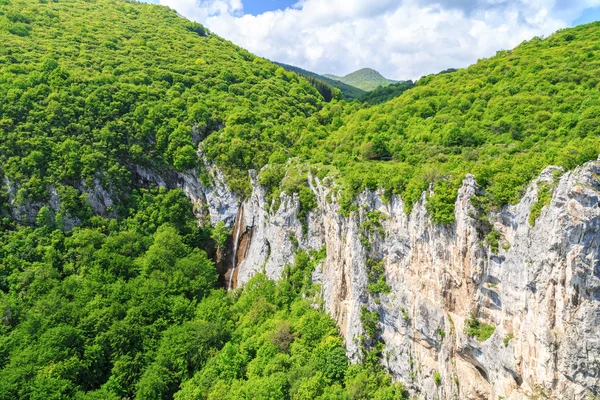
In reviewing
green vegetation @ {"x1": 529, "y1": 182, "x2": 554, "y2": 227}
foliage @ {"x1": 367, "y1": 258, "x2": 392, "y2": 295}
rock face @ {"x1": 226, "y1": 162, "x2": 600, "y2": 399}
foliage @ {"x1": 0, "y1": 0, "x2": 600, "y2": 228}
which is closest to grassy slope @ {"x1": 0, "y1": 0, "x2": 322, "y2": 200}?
foliage @ {"x1": 0, "y1": 0, "x2": 600, "y2": 228}

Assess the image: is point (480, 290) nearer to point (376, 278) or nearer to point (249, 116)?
point (376, 278)

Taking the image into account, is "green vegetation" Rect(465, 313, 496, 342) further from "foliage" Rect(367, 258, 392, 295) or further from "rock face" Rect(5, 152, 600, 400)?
"foliage" Rect(367, 258, 392, 295)

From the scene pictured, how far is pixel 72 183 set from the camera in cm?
5016

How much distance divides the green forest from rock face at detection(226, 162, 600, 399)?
155cm

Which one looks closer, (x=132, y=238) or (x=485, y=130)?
(x=485, y=130)

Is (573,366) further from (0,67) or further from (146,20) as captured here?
(146,20)

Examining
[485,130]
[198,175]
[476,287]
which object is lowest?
[476,287]

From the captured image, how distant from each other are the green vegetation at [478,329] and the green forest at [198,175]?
20.8ft

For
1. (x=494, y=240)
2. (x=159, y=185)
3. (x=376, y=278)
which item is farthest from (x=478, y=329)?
(x=159, y=185)

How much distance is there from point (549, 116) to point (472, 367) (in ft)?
76.9

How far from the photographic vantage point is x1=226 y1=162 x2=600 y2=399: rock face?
1691cm

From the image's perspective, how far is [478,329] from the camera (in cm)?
2231

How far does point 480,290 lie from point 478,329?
236 centimetres

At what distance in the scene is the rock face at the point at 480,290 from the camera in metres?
16.9
